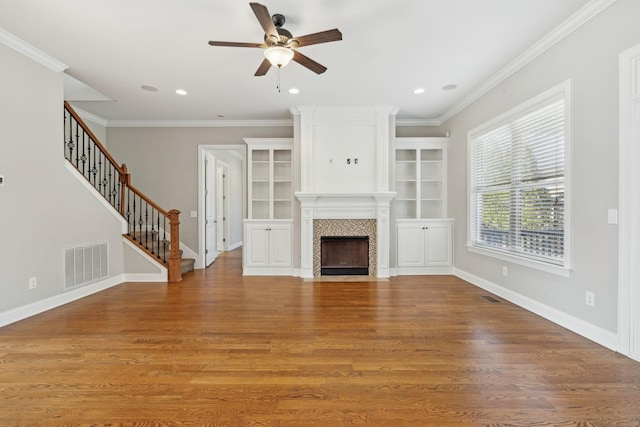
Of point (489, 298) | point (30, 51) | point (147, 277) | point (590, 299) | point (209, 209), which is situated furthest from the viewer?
point (209, 209)

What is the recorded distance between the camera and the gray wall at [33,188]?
2959mm

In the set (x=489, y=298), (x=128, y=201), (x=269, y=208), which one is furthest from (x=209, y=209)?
(x=489, y=298)

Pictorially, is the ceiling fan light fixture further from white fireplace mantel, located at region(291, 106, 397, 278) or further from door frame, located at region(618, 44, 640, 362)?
door frame, located at region(618, 44, 640, 362)

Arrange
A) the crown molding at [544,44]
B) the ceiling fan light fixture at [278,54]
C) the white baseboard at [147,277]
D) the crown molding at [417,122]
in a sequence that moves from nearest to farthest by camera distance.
Answer: the crown molding at [544,44], the ceiling fan light fixture at [278,54], the white baseboard at [147,277], the crown molding at [417,122]

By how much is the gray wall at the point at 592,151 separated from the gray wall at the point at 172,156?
14.1ft

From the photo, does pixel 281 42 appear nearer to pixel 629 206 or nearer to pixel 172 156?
pixel 629 206

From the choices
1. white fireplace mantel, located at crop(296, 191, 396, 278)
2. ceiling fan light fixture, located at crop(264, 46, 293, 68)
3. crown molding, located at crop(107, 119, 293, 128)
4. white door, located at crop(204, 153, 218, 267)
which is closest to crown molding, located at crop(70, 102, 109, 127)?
crown molding, located at crop(107, 119, 293, 128)

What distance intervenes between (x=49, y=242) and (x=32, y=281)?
460 mm

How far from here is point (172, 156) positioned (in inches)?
226

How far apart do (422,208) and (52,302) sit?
5.84 meters

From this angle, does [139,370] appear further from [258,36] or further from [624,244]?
[624,244]

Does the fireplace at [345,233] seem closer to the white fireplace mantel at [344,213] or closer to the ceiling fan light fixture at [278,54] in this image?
the white fireplace mantel at [344,213]

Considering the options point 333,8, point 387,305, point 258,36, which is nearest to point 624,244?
point 387,305

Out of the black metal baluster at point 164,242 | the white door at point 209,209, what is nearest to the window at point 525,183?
the white door at point 209,209
